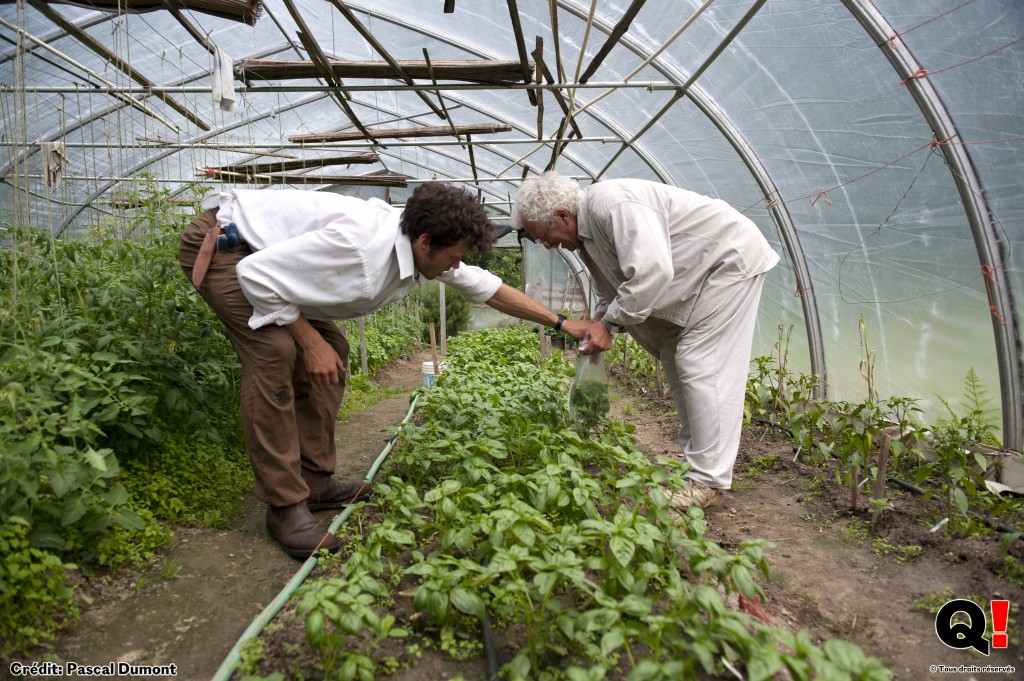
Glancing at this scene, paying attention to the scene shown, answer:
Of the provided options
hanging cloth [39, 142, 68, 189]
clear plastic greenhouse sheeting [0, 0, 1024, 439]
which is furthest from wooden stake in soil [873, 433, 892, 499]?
hanging cloth [39, 142, 68, 189]

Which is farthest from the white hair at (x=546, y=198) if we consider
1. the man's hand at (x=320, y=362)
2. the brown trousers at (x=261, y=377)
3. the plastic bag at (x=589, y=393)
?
the brown trousers at (x=261, y=377)

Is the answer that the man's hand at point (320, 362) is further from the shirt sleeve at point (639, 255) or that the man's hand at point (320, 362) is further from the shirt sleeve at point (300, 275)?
the shirt sleeve at point (639, 255)

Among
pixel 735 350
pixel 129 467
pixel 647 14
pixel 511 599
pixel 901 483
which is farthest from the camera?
pixel 647 14

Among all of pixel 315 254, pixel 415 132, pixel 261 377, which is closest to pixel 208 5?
pixel 315 254

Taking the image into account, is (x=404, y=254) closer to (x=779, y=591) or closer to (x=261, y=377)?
(x=261, y=377)

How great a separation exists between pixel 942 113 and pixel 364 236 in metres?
3.04

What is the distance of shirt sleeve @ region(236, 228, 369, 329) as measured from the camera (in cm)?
249

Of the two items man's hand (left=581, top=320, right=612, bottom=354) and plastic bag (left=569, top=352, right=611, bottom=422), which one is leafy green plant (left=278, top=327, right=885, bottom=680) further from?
plastic bag (left=569, top=352, right=611, bottom=422)

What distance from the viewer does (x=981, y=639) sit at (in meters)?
2.07

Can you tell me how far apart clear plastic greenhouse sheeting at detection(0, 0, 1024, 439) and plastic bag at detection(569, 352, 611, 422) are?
186 centimetres

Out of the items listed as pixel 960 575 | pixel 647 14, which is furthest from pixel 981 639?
pixel 647 14

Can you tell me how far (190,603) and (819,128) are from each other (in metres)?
4.38

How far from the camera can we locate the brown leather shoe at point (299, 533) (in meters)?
2.69

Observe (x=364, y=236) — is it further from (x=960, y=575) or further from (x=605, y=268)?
(x=960, y=575)
